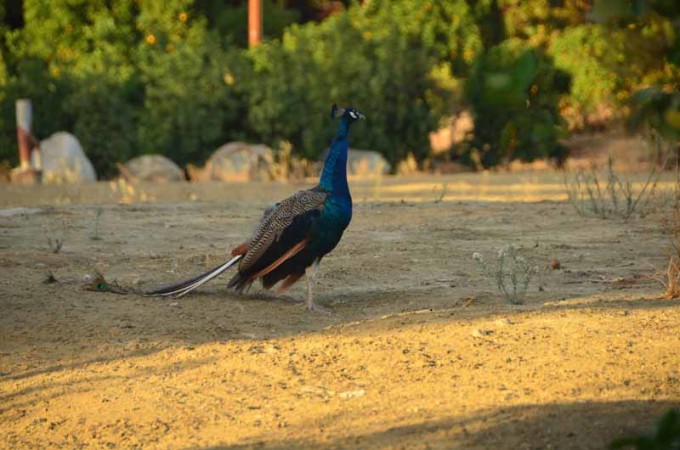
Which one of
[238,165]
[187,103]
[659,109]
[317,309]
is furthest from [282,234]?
[187,103]

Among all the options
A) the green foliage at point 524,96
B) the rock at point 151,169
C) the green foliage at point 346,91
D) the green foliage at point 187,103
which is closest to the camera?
the green foliage at point 524,96

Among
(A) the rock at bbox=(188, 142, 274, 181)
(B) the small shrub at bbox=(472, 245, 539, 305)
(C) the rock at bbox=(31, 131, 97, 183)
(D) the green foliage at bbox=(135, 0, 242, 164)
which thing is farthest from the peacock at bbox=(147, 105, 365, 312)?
(D) the green foliage at bbox=(135, 0, 242, 164)

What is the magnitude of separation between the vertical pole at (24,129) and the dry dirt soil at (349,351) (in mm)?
8712

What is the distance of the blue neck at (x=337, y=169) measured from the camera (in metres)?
6.88

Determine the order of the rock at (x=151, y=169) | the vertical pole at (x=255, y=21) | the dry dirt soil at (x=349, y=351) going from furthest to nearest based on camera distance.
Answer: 1. the vertical pole at (x=255, y=21)
2. the rock at (x=151, y=169)
3. the dry dirt soil at (x=349, y=351)

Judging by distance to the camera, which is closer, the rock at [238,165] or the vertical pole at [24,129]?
the vertical pole at [24,129]

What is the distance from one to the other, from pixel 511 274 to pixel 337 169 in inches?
59.1

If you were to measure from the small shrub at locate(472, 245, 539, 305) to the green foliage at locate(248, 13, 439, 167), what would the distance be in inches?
436

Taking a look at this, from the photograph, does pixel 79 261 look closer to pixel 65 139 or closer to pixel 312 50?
pixel 65 139

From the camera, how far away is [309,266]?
6.95 metres

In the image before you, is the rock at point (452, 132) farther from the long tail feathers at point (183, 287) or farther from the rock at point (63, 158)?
the long tail feathers at point (183, 287)

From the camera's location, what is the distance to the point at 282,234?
22.4 feet

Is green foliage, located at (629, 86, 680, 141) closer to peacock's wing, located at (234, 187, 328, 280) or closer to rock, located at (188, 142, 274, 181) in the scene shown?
peacock's wing, located at (234, 187, 328, 280)

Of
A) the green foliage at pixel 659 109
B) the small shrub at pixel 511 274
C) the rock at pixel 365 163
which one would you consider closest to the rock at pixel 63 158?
the rock at pixel 365 163
